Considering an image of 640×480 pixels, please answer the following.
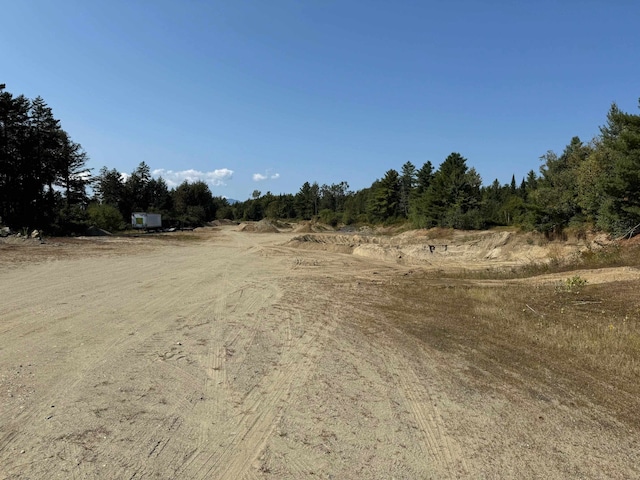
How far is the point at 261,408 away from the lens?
4.84 meters

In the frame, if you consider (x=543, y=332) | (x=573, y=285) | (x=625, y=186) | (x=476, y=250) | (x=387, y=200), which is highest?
(x=387, y=200)

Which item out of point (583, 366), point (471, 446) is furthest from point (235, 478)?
point (583, 366)

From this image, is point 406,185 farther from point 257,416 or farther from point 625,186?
point 257,416

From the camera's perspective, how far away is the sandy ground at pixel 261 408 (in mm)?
3723

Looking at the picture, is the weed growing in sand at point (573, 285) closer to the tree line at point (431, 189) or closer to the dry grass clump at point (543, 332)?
the dry grass clump at point (543, 332)

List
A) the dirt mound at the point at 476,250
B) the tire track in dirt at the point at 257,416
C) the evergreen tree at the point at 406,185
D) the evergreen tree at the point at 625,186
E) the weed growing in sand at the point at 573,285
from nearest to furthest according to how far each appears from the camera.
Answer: the tire track in dirt at the point at 257,416, the weed growing in sand at the point at 573,285, the evergreen tree at the point at 625,186, the dirt mound at the point at 476,250, the evergreen tree at the point at 406,185

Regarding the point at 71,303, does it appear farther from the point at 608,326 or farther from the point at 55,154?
the point at 55,154

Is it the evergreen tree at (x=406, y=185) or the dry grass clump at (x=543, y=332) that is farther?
the evergreen tree at (x=406, y=185)

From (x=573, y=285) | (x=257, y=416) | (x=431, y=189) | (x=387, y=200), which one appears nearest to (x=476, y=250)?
(x=573, y=285)

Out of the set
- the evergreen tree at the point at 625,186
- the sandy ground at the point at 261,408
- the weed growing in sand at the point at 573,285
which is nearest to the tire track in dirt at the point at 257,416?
the sandy ground at the point at 261,408

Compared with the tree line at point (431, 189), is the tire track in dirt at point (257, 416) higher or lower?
lower

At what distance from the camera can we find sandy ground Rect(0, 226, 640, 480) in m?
3.72

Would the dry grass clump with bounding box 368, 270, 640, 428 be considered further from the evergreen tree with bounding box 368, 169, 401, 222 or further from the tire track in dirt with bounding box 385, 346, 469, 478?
the evergreen tree with bounding box 368, 169, 401, 222

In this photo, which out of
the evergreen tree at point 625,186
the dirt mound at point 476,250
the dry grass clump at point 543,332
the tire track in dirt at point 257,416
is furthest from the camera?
the dirt mound at point 476,250
